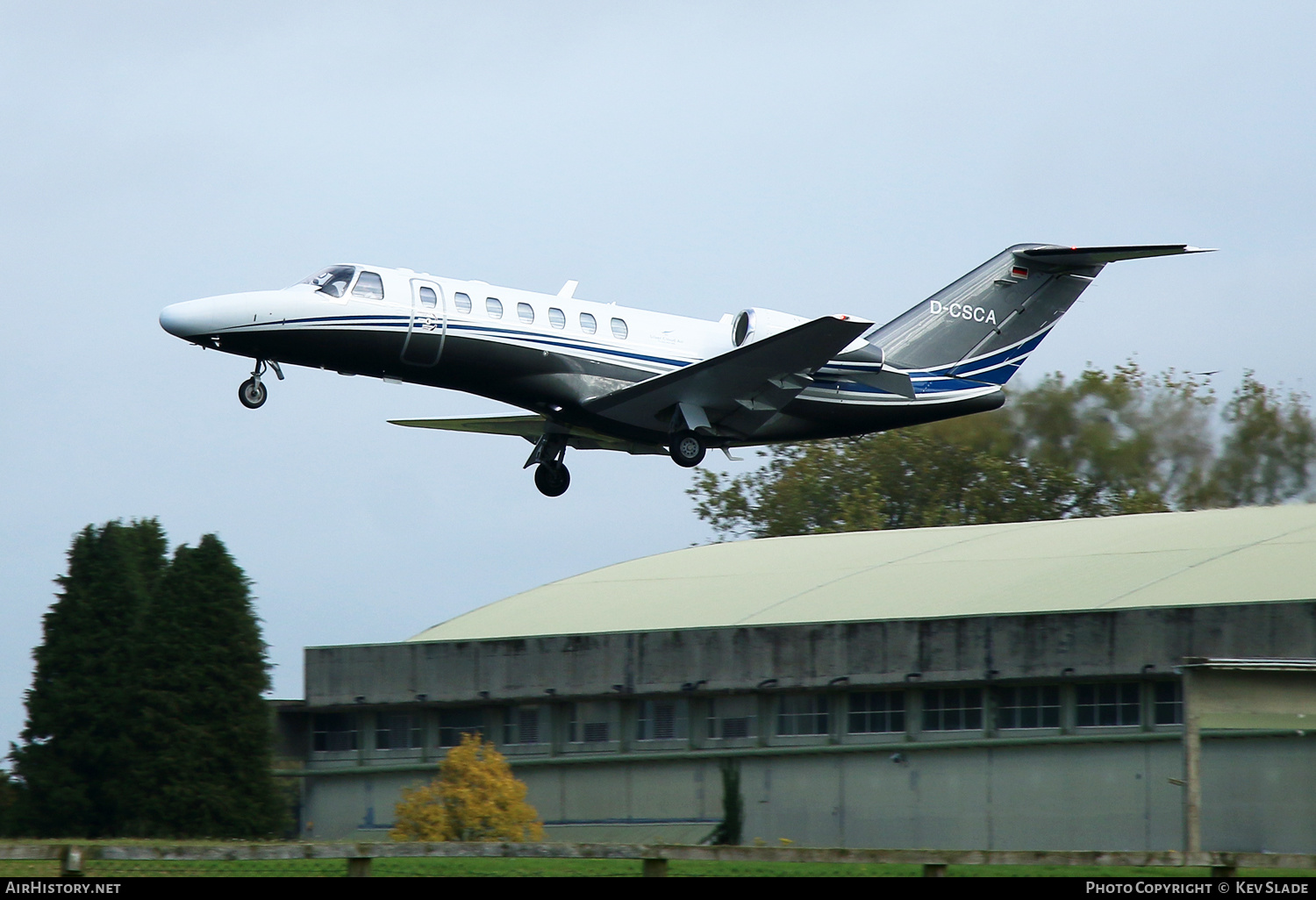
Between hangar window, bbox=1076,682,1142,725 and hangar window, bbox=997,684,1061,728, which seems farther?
hangar window, bbox=997,684,1061,728

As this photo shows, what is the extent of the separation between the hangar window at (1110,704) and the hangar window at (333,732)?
47.1 feet

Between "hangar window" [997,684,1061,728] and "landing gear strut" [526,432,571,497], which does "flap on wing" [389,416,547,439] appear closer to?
"landing gear strut" [526,432,571,497]

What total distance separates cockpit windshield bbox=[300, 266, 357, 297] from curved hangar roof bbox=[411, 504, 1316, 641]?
467 inches

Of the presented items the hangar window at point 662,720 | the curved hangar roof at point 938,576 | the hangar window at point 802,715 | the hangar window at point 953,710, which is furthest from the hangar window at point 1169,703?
the hangar window at point 662,720

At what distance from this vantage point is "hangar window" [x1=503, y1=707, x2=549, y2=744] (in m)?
31.0

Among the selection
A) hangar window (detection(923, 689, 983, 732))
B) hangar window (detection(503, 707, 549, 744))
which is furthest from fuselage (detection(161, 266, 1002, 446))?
hangar window (detection(503, 707, 549, 744))

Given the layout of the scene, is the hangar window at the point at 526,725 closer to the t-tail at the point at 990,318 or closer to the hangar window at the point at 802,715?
the hangar window at the point at 802,715

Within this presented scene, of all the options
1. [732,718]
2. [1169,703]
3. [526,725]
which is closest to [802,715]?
[732,718]

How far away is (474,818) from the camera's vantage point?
2586 centimetres

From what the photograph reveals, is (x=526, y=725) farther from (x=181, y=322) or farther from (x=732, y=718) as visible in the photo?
(x=181, y=322)

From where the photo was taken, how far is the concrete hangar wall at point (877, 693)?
25.0 meters

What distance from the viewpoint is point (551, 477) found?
24.5 meters

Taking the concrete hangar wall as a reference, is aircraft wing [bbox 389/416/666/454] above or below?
above

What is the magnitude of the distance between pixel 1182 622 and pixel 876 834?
5.98 metres
